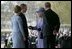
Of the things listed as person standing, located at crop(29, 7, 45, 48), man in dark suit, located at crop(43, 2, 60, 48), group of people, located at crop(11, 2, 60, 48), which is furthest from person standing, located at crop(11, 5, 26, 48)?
man in dark suit, located at crop(43, 2, 60, 48)

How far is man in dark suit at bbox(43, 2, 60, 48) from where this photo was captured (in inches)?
269

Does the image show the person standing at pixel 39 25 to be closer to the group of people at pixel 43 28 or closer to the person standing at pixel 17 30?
the group of people at pixel 43 28

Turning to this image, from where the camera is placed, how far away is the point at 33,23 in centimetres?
684

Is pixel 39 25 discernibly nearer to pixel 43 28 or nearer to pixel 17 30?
pixel 43 28

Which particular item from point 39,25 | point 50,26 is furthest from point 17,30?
point 50,26

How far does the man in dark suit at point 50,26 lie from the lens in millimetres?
6844

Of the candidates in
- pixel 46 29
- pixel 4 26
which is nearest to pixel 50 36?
pixel 46 29

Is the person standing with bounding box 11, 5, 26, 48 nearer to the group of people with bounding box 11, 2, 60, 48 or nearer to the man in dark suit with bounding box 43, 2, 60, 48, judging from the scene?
the group of people with bounding box 11, 2, 60, 48

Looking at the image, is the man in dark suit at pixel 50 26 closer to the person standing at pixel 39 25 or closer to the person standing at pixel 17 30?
the person standing at pixel 39 25

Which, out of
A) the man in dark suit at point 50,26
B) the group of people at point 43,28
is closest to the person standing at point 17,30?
the group of people at point 43,28

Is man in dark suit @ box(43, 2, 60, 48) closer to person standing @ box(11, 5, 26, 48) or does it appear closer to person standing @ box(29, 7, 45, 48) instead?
person standing @ box(29, 7, 45, 48)

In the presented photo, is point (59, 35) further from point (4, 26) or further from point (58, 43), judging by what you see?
point (4, 26)

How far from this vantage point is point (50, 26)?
22.5 ft

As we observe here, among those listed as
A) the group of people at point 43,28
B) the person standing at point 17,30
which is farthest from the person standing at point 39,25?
the person standing at point 17,30
